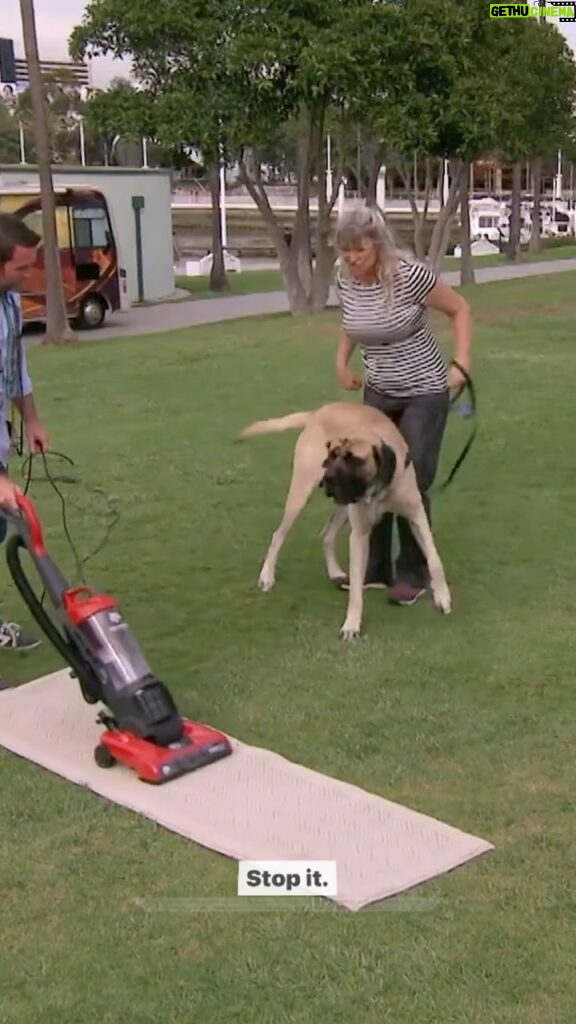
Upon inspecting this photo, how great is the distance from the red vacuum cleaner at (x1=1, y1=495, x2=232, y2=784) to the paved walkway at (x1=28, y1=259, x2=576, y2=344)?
16.0 metres

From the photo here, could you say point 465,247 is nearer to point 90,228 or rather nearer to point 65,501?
point 90,228

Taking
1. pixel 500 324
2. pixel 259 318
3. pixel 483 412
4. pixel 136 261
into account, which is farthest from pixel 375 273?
pixel 136 261

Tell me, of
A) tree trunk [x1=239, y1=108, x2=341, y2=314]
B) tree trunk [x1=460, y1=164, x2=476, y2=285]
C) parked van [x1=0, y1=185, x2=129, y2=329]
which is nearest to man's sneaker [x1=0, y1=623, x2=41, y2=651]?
tree trunk [x1=239, y1=108, x2=341, y2=314]

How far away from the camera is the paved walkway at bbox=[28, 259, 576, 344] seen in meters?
21.5

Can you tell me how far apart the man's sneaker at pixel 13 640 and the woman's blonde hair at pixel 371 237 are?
2.02m

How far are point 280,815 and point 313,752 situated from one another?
472 mm

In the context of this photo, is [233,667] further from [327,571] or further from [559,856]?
[559,856]

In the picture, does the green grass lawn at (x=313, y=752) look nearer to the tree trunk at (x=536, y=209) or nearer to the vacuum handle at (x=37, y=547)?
the vacuum handle at (x=37, y=547)

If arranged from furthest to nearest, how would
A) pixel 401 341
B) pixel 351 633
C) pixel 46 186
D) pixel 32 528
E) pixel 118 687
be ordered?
pixel 46 186 < pixel 401 341 < pixel 351 633 < pixel 32 528 < pixel 118 687

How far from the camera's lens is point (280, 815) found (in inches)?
144

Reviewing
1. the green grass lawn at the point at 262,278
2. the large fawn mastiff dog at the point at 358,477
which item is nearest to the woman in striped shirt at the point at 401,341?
the large fawn mastiff dog at the point at 358,477

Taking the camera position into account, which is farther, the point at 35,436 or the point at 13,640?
the point at 13,640

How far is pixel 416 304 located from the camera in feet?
17.0

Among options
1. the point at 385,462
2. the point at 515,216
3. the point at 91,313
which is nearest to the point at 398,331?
the point at 385,462
